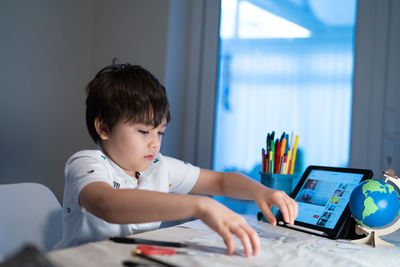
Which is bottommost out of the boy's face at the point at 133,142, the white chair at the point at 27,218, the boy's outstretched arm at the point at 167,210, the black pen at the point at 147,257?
the white chair at the point at 27,218

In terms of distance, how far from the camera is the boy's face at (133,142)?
3.01 feet

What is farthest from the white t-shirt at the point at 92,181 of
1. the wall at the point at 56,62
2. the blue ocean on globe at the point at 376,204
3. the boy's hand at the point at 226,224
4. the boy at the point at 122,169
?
the wall at the point at 56,62

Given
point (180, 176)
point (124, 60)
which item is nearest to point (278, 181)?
point (180, 176)

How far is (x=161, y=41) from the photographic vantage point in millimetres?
1548

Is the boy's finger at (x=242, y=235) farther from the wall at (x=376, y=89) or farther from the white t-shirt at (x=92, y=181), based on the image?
the wall at (x=376, y=89)

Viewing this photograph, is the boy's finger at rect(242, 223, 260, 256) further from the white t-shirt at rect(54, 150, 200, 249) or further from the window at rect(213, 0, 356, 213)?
the window at rect(213, 0, 356, 213)

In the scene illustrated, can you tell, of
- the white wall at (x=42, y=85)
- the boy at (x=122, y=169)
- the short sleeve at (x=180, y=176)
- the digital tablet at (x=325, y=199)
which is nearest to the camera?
the boy at (x=122, y=169)

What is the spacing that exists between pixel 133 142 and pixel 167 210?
0.29 metres

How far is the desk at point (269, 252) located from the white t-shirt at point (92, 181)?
0.13 meters

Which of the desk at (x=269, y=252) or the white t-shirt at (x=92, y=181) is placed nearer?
the desk at (x=269, y=252)

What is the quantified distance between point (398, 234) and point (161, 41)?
3.45 ft

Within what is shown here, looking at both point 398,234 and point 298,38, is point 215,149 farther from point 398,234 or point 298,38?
point 398,234

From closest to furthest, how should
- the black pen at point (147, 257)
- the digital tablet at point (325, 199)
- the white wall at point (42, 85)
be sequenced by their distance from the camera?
the black pen at point (147, 257)
the digital tablet at point (325, 199)
the white wall at point (42, 85)

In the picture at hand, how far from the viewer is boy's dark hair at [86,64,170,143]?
0.93m
